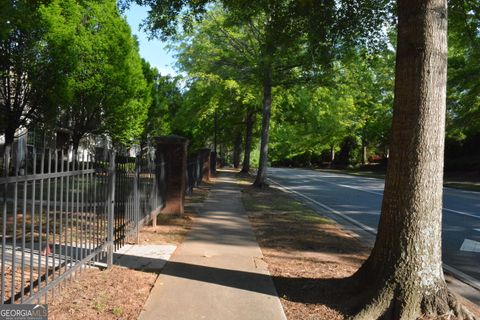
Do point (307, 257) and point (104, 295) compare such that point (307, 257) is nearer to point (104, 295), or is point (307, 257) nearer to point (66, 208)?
point (104, 295)

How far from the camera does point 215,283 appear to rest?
5555 millimetres

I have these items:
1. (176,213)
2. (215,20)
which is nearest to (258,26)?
(215,20)

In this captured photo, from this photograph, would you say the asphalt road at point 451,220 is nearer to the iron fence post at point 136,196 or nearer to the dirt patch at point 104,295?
the dirt patch at point 104,295

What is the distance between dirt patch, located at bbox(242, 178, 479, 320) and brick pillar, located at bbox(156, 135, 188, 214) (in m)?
1.86

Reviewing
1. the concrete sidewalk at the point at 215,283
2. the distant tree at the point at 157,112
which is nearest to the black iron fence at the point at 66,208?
the concrete sidewalk at the point at 215,283

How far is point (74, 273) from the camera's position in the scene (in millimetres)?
5254

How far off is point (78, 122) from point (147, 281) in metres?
23.2

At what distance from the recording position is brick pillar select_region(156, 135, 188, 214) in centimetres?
1090

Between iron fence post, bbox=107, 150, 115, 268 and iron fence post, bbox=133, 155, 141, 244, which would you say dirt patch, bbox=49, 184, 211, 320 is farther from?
iron fence post, bbox=133, 155, 141, 244

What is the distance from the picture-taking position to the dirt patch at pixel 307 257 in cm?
494

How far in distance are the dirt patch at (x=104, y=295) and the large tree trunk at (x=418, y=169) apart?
7.94 ft

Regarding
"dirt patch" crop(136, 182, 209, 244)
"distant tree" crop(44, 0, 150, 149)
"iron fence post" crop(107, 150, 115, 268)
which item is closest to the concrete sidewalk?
"dirt patch" crop(136, 182, 209, 244)

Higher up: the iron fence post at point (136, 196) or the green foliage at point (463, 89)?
the green foliage at point (463, 89)

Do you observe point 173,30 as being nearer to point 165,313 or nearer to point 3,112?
point 165,313
